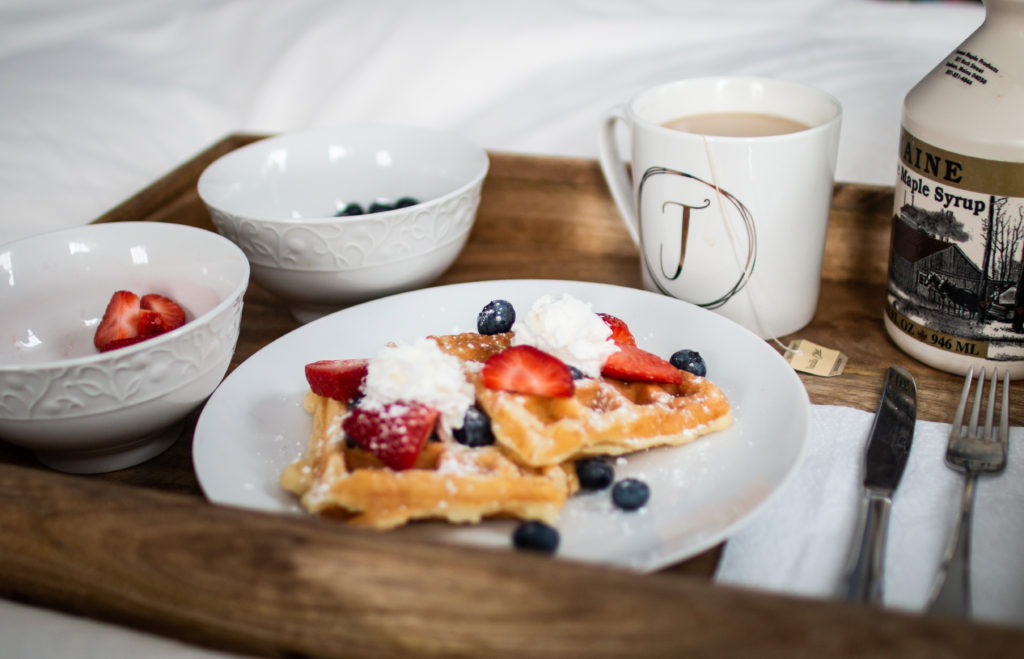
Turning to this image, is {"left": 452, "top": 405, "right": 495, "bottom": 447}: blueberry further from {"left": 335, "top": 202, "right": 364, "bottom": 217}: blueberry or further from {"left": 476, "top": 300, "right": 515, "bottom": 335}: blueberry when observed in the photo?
{"left": 335, "top": 202, "right": 364, "bottom": 217}: blueberry

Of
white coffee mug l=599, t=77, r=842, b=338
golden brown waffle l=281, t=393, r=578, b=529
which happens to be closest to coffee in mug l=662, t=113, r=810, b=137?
white coffee mug l=599, t=77, r=842, b=338

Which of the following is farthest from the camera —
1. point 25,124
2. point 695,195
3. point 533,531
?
point 25,124

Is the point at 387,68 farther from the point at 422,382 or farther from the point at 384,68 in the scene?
the point at 422,382

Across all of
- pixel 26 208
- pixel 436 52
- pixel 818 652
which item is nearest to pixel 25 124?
pixel 26 208

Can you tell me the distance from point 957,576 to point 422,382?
1.50 feet

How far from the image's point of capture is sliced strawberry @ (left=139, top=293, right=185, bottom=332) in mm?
930

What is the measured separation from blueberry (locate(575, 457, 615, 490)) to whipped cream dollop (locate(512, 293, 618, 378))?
111 millimetres

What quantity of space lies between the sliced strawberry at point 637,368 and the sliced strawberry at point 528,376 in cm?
7

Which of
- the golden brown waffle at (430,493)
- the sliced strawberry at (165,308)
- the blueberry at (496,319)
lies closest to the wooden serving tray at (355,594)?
the golden brown waffle at (430,493)

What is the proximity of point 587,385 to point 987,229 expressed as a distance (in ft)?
1.40

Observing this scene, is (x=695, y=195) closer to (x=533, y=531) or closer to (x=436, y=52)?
(x=533, y=531)

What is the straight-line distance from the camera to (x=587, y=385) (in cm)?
81

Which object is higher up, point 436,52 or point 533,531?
point 436,52

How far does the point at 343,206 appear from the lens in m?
1.26
